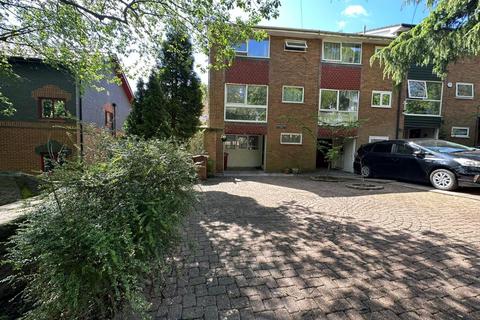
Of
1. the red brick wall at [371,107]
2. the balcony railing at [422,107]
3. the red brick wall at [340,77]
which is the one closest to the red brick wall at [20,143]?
the red brick wall at [340,77]

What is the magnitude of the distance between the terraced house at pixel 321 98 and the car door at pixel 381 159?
2.48 metres

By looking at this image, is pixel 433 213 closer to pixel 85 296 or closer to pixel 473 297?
pixel 473 297

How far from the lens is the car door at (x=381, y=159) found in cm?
1020

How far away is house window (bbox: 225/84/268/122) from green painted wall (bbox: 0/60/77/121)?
742 cm

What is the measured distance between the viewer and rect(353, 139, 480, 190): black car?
7570 mm

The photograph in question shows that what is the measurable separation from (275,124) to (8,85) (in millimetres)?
12663

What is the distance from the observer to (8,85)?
11.4 m

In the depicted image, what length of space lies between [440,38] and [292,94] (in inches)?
300

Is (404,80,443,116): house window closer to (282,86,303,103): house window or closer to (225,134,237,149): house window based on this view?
(282,86,303,103): house window

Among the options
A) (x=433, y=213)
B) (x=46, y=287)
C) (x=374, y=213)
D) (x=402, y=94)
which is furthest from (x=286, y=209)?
(x=402, y=94)

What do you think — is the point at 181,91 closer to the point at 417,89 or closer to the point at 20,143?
the point at 20,143

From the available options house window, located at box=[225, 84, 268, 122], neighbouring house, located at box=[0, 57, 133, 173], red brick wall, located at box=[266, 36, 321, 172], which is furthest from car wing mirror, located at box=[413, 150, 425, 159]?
neighbouring house, located at box=[0, 57, 133, 173]

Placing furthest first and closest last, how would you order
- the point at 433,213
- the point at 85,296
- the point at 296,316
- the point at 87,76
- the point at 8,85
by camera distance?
the point at 8,85, the point at 87,76, the point at 433,213, the point at 296,316, the point at 85,296

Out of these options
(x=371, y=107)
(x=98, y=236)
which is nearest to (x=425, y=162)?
(x=371, y=107)
